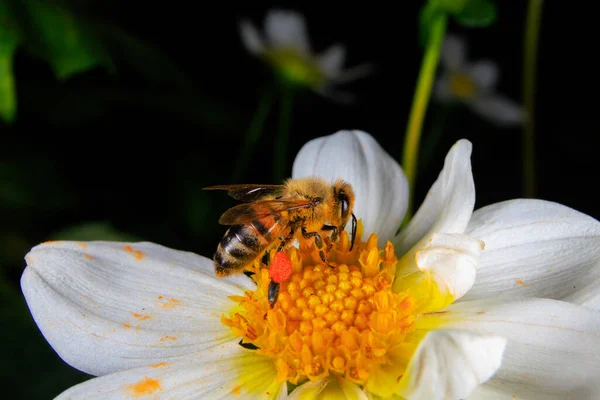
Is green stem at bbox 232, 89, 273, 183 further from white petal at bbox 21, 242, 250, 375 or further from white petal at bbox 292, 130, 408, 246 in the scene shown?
white petal at bbox 21, 242, 250, 375

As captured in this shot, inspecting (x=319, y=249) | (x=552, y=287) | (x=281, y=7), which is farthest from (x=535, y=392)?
(x=281, y=7)

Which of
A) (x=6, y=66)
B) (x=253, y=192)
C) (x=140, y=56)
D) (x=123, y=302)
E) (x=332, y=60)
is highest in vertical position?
(x=332, y=60)

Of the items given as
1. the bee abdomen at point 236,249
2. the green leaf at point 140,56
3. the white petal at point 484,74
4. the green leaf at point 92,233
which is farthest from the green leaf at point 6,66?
the white petal at point 484,74

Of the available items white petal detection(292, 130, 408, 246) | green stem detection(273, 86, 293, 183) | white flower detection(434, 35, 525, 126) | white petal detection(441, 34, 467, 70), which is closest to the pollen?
white petal detection(292, 130, 408, 246)

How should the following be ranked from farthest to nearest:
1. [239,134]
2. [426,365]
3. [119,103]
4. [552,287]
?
[239,134]
[119,103]
[552,287]
[426,365]

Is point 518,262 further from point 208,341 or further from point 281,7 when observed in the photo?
point 281,7

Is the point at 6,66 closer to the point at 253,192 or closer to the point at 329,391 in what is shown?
the point at 253,192

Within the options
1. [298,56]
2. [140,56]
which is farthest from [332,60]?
[140,56]

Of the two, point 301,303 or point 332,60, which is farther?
point 332,60

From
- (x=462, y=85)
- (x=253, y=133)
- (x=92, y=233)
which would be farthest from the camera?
(x=462, y=85)
